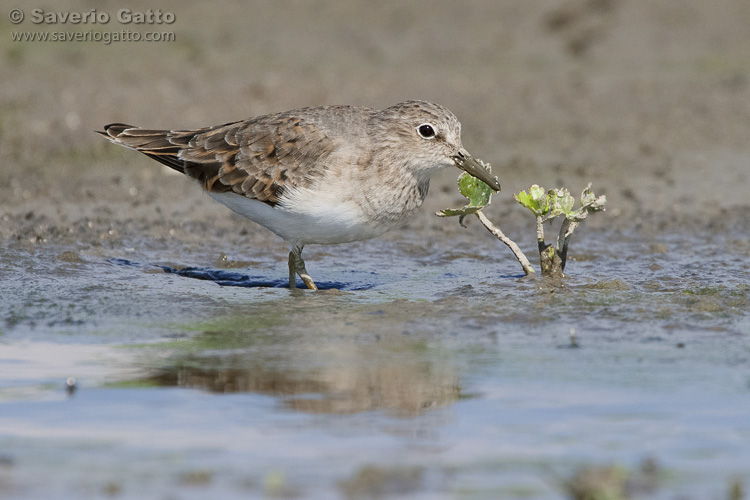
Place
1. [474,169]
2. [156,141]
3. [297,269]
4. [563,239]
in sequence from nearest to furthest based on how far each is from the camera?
[474,169] < [563,239] < [297,269] < [156,141]

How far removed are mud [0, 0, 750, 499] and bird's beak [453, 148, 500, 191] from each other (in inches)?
30.4

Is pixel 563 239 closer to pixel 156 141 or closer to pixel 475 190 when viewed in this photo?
pixel 475 190

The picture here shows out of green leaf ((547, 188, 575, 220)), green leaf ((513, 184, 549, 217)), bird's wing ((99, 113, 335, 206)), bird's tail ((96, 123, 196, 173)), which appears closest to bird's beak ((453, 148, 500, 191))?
green leaf ((513, 184, 549, 217))

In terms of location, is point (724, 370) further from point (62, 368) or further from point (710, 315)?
point (62, 368)

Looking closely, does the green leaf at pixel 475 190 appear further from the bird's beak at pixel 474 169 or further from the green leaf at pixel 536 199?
the green leaf at pixel 536 199

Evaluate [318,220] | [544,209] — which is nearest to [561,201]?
[544,209]

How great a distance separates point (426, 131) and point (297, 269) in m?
1.46

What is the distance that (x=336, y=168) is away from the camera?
A: 7.47m

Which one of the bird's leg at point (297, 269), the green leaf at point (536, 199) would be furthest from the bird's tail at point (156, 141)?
the green leaf at point (536, 199)

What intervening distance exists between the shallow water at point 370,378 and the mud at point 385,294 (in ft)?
0.07

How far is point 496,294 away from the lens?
7203mm

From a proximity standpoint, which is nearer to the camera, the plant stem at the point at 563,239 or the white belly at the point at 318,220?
the white belly at the point at 318,220

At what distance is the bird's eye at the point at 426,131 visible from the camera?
299 inches

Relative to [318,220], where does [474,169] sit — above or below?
above
